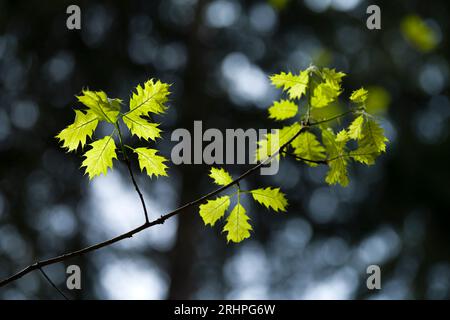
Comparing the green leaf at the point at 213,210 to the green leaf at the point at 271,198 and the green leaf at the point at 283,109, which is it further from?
the green leaf at the point at 283,109

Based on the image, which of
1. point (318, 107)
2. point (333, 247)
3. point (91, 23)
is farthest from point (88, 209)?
point (318, 107)

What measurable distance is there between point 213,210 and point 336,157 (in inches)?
7.7

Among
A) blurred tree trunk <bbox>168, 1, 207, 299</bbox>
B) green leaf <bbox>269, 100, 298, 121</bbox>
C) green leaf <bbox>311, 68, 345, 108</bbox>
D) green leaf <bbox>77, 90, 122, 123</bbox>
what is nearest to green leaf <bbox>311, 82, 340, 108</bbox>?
green leaf <bbox>311, 68, 345, 108</bbox>

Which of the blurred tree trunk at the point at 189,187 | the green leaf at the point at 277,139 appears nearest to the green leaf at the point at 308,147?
the green leaf at the point at 277,139

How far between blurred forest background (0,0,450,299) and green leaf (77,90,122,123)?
11.3ft

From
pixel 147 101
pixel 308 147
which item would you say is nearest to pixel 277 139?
pixel 308 147

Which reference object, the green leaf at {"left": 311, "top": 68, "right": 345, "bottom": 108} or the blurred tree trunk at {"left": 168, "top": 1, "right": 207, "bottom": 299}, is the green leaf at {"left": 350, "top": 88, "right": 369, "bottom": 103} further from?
the blurred tree trunk at {"left": 168, "top": 1, "right": 207, "bottom": 299}

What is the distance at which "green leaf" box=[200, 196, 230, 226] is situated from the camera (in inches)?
31.1

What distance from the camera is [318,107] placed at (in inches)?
31.3

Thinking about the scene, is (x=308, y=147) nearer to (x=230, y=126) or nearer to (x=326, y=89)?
(x=326, y=89)

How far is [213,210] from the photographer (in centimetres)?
80

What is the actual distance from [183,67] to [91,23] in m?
0.84

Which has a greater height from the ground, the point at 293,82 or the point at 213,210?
the point at 293,82

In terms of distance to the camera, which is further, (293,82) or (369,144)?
(293,82)
